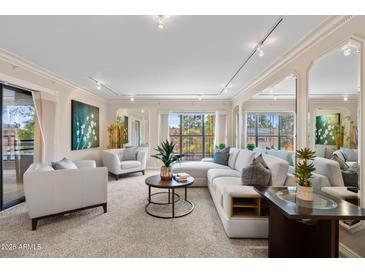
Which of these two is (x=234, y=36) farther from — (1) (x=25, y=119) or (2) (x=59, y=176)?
(1) (x=25, y=119)

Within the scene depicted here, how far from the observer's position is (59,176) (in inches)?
93.0

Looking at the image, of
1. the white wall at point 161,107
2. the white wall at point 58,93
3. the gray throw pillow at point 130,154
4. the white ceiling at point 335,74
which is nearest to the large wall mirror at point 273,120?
the white ceiling at point 335,74

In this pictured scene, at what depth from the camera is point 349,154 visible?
1723 millimetres

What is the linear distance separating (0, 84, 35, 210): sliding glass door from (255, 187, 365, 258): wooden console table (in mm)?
3884

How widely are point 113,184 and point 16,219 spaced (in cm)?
187

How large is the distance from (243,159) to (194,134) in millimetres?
3603

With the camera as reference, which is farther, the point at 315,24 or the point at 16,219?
the point at 16,219

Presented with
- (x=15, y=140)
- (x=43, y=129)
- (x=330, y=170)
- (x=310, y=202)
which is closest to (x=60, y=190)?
(x=15, y=140)

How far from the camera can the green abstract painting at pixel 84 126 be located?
4312 millimetres

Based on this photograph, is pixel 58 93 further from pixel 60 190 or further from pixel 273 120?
pixel 273 120

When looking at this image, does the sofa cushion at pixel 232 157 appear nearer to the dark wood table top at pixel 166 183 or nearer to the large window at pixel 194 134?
→ the dark wood table top at pixel 166 183

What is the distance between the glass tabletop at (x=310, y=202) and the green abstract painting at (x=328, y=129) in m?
0.67

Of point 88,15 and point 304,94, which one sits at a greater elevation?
point 88,15
